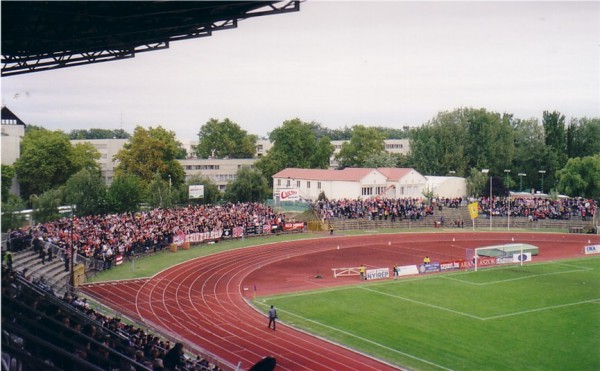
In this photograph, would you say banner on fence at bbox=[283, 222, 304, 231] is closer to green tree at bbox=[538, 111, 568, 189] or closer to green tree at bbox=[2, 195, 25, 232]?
green tree at bbox=[2, 195, 25, 232]

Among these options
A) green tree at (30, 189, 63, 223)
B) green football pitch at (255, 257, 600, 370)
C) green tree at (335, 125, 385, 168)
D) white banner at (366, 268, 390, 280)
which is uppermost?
green tree at (335, 125, 385, 168)

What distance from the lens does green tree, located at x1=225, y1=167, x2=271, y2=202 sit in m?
67.4

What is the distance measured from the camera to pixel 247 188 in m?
67.3

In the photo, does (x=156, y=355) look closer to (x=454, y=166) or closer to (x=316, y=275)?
(x=316, y=275)

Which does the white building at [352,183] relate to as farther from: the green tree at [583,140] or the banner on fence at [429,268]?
the banner on fence at [429,268]

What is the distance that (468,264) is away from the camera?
1474 inches

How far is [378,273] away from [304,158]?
5375 centimetres

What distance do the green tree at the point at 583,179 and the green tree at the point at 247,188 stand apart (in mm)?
34133

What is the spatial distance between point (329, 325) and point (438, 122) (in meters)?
67.6

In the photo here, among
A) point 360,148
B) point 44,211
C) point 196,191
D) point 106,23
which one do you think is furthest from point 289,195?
point 106,23

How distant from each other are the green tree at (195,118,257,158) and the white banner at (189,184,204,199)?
131 feet

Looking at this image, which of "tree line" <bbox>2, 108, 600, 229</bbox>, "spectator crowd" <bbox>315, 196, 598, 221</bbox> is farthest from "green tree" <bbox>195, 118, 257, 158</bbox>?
"spectator crowd" <bbox>315, 196, 598, 221</bbox>

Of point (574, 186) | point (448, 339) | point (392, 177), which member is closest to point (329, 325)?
point (448, 339)

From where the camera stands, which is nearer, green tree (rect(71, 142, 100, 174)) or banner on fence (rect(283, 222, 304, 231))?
banner on fence (rect(283, 222, 304, 231))
